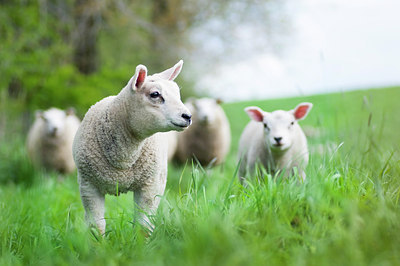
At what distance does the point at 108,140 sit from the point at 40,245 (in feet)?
2.90

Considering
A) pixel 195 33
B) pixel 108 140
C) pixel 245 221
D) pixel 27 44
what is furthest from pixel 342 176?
pixel 195 33

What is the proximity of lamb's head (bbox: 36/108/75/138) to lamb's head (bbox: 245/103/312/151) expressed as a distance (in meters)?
3.95

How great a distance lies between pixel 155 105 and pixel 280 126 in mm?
1449

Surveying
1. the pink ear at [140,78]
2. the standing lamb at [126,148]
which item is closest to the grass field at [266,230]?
the standing lamb at [126,148]

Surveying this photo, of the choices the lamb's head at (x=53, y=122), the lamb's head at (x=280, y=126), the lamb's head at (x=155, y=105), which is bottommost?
the lamb's head at (x=53, y=122)

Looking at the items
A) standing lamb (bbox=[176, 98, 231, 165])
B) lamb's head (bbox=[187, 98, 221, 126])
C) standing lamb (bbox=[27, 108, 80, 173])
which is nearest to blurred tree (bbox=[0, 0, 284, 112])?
standing lamb (bbox=[27, 108, 80, 173])

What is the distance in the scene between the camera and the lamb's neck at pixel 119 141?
334 cm

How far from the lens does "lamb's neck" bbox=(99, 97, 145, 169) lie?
3336mm

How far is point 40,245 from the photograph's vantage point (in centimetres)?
306

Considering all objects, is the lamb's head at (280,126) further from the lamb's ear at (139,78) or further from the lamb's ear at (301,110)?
the lamb's ear at (139,78)

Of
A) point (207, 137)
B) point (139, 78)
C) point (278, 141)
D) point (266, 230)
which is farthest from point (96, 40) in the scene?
point (266, 230)

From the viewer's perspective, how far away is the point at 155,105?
10.2 ft

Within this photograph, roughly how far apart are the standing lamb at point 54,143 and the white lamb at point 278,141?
155 inches

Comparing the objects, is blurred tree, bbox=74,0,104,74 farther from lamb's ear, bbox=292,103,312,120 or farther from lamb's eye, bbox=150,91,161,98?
lamb's eye, bbox=150,91,161,98
